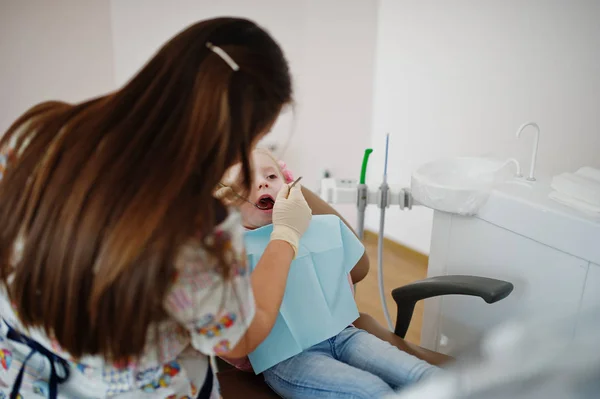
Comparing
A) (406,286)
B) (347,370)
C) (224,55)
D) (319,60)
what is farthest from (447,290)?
(319,60)

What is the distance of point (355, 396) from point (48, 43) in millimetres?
1725

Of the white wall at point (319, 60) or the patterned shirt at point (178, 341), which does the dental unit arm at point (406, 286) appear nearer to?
the patterned shirt at point (178, 341)

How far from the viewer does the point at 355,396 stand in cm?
97

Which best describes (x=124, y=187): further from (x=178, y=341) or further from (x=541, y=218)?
(x=541, y=218)

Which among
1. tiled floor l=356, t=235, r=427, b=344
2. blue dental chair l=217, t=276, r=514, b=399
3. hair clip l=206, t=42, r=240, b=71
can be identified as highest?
hair clip l=206, t=42, r=240, b=71

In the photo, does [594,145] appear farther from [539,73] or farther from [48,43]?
[48,43]

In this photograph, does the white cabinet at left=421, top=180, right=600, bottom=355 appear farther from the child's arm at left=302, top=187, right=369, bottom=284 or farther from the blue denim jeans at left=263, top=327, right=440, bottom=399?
the child's arm at left=302, top=187, right=369, bottom=284

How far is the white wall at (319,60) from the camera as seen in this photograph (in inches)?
87.5

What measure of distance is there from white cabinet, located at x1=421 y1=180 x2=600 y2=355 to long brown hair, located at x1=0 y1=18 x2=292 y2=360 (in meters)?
0.67

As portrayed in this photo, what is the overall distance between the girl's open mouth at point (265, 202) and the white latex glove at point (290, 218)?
0.08 meters

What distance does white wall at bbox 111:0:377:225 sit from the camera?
2223mm

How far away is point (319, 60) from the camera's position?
2514 millimetres

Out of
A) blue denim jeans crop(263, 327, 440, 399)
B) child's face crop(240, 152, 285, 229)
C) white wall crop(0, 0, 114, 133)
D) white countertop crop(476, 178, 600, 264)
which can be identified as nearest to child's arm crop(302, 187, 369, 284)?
child's face crop(240, 152, 285, 229)

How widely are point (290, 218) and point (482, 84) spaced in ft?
4.54
